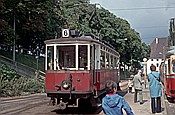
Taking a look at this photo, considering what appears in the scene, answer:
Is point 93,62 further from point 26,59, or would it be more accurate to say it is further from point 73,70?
point 26,59

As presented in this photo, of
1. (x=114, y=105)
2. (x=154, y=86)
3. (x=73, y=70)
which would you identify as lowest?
(x=114, y=105)

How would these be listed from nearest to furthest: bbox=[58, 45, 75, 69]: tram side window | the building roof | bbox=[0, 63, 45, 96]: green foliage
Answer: bbox=[58, 45, 75, 69]: tram side window → bbox=[0, 63, 45, 96]: green foliage → the building roof

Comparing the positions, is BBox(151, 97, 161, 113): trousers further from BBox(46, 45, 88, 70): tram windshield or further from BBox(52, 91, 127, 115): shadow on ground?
BBox(46, 45, 88, 70): tram windshield

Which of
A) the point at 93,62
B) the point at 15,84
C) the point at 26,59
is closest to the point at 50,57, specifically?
the point at 93,62

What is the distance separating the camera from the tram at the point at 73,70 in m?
14.0

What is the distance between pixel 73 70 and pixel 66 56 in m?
0.94

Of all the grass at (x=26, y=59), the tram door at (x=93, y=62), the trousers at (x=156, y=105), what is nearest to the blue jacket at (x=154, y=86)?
the trousers at (x=156, y=105)

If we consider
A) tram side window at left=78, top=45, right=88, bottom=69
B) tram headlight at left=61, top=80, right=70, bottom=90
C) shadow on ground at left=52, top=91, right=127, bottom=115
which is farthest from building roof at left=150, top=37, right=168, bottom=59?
tram headlight at left=61, top=80, right=70, bottom=90

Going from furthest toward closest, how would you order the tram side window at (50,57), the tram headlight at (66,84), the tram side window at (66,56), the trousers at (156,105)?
the tram side window at (50,57), the tram side window at (66,56), the tram headlight at (66,84), the trousers at (156,105)

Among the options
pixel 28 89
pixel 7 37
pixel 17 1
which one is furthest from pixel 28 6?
pixel 28 89

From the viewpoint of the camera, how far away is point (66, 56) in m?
14.8

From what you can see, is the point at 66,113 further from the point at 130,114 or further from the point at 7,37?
the point at 7,37

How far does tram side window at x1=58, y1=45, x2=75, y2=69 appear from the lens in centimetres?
1480

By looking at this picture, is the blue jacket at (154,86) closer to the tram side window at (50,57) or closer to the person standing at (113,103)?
the tram side window at (50,57)
